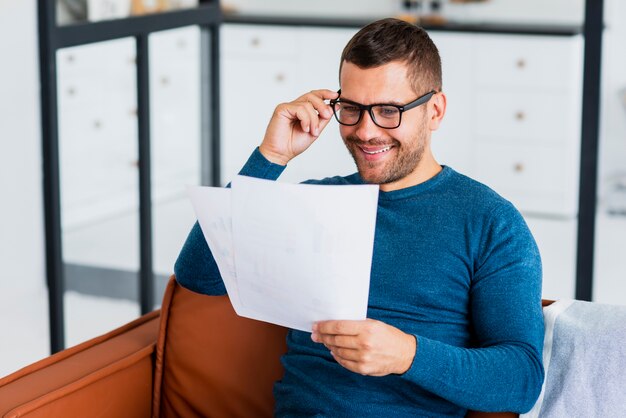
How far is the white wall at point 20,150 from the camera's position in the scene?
3133mm

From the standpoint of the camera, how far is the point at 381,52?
4.85 ft

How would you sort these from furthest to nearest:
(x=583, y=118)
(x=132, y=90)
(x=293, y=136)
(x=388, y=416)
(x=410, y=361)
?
(x=132, y=90) → (x=583, y=118) → (x=293, y=136) → (x=388, y=416) → (x=410, y=361)

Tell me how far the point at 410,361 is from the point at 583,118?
4.01 ft

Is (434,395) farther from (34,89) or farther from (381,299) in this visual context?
(34,89)

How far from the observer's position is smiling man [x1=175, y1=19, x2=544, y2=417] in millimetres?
1392

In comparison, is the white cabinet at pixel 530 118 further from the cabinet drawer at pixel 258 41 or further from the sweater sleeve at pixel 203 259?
the sweater sleeve at pixel 203 259

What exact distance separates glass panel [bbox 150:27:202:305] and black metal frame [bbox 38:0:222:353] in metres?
0.07

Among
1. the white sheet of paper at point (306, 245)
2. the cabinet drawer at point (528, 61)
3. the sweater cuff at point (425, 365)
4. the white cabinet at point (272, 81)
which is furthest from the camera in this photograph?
the white cabinet at point (272, 81)

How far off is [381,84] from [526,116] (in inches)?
116

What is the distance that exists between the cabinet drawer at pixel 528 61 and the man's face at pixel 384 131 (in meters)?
2.81

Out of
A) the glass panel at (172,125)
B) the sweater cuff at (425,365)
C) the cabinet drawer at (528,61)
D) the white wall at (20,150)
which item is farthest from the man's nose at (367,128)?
the cabinet drawer at (528,61)

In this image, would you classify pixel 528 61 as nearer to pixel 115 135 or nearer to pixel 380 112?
pixel 115 135

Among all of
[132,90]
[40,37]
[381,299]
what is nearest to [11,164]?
[132,90]

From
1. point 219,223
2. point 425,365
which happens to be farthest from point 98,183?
point 425,365
